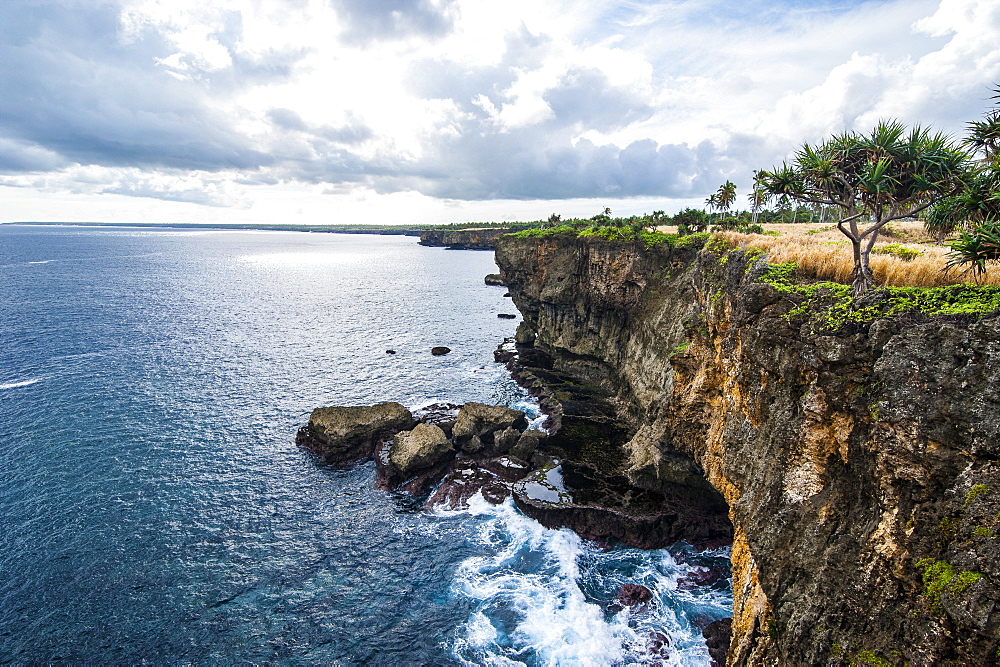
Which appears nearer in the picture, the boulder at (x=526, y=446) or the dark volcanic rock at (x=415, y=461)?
the dark volcanic rock at (x=415, y=461)

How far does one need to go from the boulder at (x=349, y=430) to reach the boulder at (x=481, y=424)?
6.17 meters

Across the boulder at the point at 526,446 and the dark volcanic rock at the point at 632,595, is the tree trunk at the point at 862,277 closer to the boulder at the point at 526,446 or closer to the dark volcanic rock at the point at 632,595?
the dark volcanic rock at the point at 632,595

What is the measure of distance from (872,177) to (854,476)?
11.3 metres

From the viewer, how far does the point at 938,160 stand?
17.3 m

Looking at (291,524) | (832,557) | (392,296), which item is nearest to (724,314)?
(832,557)

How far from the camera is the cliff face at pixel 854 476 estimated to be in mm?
11211

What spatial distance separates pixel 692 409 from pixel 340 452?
32035 mm

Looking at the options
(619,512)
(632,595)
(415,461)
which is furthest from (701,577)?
(415,461)

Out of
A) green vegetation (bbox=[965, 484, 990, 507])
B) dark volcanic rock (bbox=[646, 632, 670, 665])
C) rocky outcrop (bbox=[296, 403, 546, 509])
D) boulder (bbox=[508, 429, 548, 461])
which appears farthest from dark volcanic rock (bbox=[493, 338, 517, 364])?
green vegetation (bbox=[965, 484, 990, 507])

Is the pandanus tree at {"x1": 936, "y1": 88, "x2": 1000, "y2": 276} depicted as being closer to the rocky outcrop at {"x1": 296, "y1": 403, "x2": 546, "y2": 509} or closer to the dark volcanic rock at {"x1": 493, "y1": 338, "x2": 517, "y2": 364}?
the rocky outcrop at {"x1": 296, "y1": 403, "x2": 546, "y2": 509}

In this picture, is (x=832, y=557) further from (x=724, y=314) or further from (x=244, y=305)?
(x=244, y=305)

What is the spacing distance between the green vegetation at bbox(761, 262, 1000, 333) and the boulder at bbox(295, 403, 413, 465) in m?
37.4

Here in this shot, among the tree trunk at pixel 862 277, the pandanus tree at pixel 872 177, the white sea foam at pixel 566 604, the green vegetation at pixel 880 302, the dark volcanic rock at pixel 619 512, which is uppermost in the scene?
the pandanus tree at pixel 872 177

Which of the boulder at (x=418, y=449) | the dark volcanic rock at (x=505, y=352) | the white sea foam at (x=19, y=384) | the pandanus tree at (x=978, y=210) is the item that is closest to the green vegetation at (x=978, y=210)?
the pandanus tree at (x=978, y=210)
